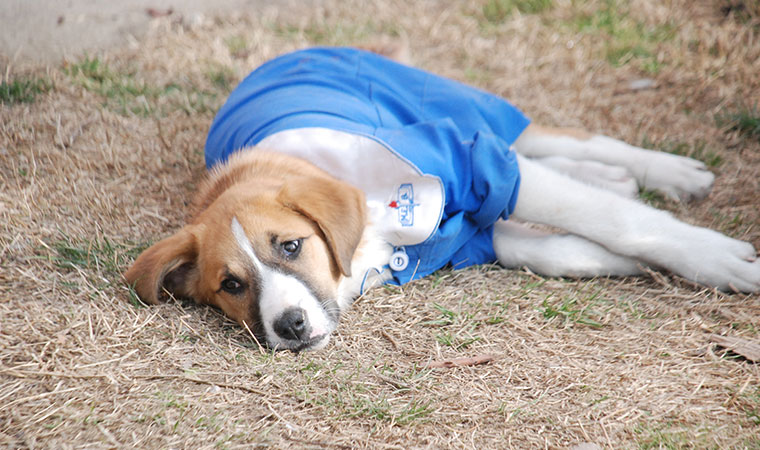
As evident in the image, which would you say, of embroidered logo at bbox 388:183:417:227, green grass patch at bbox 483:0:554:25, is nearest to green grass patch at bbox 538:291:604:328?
embroidered logo at bbox 388:183:417:227

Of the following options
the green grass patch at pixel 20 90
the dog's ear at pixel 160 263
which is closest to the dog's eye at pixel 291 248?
the dog's ear at pixel 160 263

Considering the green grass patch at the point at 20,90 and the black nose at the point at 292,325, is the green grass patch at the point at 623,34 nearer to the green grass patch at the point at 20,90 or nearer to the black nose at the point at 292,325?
the black nose at the point at 292,325

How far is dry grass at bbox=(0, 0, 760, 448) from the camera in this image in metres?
2.59

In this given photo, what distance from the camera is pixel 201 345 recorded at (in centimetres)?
308

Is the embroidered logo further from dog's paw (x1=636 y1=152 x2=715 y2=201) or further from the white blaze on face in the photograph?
dog's paw (x1=636 y1=152 x2=715 y2=201)

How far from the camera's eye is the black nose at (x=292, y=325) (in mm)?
Result: 2953

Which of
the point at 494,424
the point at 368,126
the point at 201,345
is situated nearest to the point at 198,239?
the point at 201,345

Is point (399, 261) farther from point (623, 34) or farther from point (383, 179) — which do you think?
point (623, 34)

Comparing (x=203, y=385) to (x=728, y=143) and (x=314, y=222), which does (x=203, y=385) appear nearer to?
(x=314, y=222)

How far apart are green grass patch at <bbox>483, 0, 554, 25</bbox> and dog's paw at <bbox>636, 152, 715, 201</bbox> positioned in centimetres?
311

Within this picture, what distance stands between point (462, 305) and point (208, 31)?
14.9ft

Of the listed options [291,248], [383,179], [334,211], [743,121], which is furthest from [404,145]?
[743,121]

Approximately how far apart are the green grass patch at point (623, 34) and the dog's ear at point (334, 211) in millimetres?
3770

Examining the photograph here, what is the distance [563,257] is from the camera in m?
3.68
